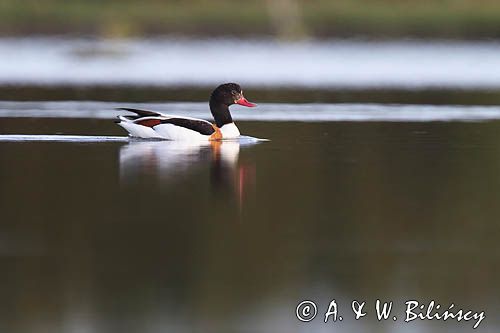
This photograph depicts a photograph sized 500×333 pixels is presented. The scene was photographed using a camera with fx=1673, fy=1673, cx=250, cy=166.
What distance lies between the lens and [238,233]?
10.9m

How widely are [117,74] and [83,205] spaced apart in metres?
23.5

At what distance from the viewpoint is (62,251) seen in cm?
1025

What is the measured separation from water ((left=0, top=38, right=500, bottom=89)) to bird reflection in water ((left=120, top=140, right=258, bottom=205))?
43.2 ft

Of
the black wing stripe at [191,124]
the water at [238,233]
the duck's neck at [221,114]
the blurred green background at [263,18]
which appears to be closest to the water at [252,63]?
the blurred green background at [263,18]

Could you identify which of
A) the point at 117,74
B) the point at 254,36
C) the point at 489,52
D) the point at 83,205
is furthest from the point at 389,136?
the point at 254,36

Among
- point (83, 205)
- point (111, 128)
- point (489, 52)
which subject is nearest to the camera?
point (83, 205)

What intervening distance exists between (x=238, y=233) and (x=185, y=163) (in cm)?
426

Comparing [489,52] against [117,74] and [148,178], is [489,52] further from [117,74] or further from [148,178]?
[148,178]

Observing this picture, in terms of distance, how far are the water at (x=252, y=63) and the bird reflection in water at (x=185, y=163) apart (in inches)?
519

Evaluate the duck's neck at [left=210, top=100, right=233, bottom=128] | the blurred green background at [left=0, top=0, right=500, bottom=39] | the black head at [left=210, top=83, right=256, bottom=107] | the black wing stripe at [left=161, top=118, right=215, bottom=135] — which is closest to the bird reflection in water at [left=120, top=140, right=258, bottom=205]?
the black wing stripe at [left=161, top=118, right=215, bottom=135]

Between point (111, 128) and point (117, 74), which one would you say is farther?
point (117, 74)

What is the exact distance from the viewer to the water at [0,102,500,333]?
8.89 meters

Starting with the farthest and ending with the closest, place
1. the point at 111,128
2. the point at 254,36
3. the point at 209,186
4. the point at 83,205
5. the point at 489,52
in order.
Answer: the point at 254,36 < the point at 489,52 < the point at 111,128 < the point at 209,186 < the point at 83,205

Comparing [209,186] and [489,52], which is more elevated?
[489,52]
